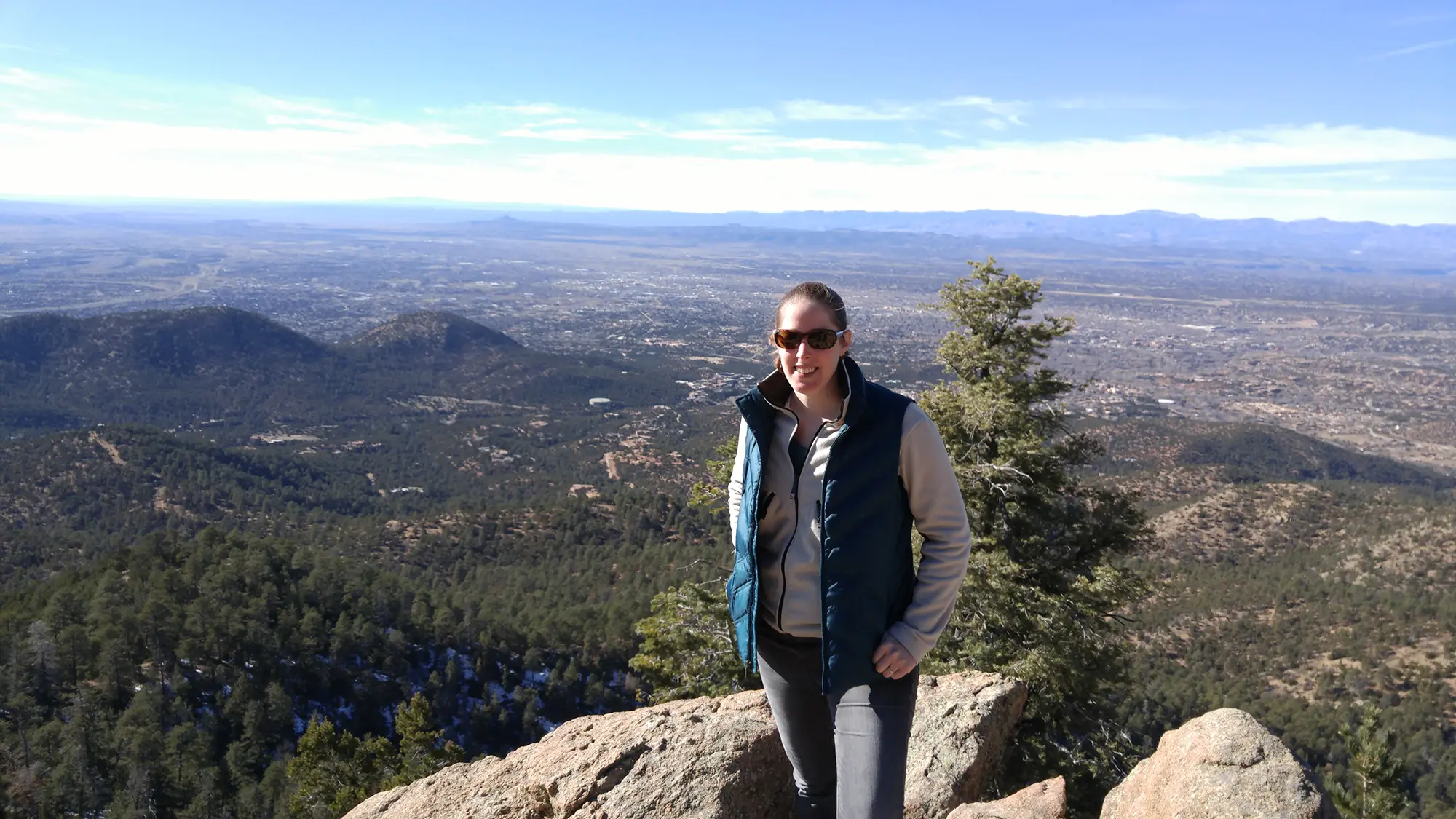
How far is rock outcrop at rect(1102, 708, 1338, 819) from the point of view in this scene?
4828 mm

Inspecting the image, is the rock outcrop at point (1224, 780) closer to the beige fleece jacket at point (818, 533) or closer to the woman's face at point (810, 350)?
the beige fleece jacket at point (818, 533)

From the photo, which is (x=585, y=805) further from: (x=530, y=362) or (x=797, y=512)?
(x=530, y=362)

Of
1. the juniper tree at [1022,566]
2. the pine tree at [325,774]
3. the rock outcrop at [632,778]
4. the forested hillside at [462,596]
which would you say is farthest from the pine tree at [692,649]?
the pine tree at [325,774]

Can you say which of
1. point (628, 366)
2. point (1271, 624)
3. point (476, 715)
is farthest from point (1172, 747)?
point (628, 366)

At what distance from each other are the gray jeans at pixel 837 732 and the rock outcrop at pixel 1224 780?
102 inches

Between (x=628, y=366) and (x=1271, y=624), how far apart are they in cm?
12002

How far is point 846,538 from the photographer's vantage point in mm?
3395

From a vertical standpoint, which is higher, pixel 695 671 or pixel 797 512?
pixel 797 512

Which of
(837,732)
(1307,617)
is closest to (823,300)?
(837,732)

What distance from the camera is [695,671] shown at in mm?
13391

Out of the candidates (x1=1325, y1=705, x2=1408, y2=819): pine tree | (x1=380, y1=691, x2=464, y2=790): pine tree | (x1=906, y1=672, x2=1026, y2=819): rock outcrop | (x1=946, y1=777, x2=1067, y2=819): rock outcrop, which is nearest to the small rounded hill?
(x1=380, y1=691, x2=464, y2=790): pine tree

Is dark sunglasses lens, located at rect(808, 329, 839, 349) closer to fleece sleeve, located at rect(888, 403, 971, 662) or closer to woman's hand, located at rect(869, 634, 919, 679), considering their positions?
fleece sleeve, located at rect(888, 403, 971, 662)

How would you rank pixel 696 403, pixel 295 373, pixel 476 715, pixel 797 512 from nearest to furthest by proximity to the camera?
pixel 797 512, pixel 476 715, pixel 696 403, pixel 295 373

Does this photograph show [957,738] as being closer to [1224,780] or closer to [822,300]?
[1224,780]
